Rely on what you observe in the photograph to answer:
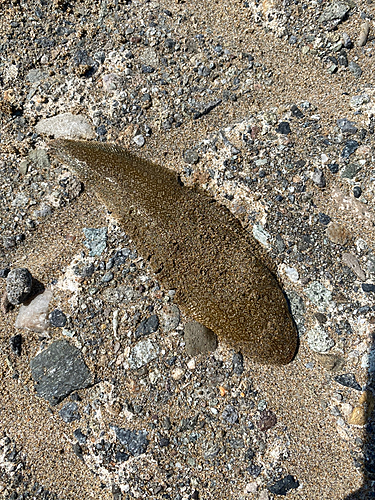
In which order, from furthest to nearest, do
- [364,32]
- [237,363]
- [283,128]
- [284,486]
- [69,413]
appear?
[364,32], [283,128], [237,363], [69,413], [284,486]

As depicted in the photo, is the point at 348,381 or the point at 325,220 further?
the point at 325,220

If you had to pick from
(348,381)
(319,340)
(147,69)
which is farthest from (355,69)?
(348,381)

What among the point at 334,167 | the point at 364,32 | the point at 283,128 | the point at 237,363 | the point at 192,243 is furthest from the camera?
the point at 364,32

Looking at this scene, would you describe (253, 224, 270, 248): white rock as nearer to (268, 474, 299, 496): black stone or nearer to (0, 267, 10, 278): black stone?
(268, 474, 299, 496): black stone

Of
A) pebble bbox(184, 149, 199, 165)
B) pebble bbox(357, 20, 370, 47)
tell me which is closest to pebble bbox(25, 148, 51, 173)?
pebble bbox(184, 149, 199, 165)

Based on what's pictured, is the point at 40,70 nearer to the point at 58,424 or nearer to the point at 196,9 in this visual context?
the point at 196,9

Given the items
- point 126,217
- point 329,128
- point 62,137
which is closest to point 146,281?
point 126,217

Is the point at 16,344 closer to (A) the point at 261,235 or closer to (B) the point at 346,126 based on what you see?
(A) the point at 261,235
